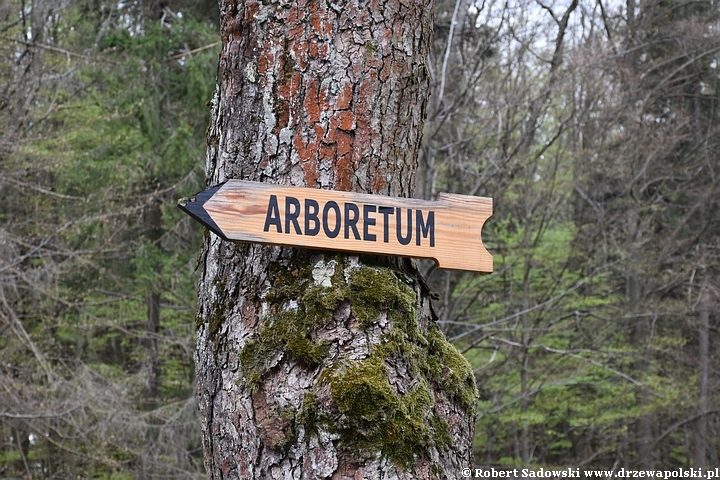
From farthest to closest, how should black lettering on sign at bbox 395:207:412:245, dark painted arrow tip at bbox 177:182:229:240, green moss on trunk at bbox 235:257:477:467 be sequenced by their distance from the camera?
black lettering on sign at bbox 395:207:412:245 → dark painted arrow tip at bbox 177:182:229:240 → green moss on trunk at bbox 235:257:477:467

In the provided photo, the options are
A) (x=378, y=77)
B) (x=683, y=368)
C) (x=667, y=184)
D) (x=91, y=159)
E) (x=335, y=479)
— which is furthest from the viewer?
(x=667, y=184)

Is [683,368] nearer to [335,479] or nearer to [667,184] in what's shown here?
[667,184]

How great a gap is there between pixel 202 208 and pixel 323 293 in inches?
12.2

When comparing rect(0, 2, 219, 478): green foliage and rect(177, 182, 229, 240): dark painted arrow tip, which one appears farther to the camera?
rect(0, 2, 219, 478): green foliage

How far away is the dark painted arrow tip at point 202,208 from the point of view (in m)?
1.54

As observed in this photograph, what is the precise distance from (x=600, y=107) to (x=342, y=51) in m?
8.23

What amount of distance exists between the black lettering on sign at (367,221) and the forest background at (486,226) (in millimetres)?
4745

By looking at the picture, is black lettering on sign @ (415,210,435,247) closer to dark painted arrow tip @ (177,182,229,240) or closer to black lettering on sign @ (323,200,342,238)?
black lettering on sign @ (323,200,342,238)

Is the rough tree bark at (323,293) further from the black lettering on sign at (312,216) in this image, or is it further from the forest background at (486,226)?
the forest background at (486,226)

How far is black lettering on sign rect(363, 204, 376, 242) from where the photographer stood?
1595 millimetres

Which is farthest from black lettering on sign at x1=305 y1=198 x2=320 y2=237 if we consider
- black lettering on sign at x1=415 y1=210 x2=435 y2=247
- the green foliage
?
the green foliage

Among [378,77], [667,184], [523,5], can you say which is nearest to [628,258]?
[667,184]

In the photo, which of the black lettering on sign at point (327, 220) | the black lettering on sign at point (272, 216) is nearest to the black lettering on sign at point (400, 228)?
the black lettering on sign at point (327, 220)

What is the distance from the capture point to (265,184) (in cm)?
157
